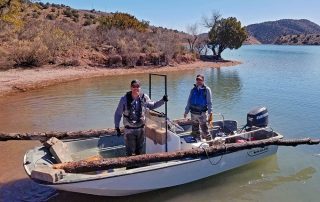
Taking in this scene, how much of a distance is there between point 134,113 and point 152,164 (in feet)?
4.17

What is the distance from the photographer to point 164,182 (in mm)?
7695

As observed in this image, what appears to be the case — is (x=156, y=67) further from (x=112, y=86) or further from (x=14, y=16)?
(x=14, y=16)

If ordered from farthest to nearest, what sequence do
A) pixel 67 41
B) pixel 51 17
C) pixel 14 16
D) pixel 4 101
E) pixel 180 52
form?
pixel 51 17 → pixel 180 52 → pixel 67 41 → pixel 14 16 → pixel 4 101

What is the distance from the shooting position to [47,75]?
77.8 ft

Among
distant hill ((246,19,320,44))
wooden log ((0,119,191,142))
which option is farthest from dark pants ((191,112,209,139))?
distant hill ((246,19,320,44))

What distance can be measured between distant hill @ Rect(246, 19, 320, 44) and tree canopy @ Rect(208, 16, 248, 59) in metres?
115

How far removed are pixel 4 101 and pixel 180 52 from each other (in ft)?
75.9

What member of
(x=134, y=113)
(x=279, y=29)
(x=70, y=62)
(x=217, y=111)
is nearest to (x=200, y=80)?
(x=134, y=113)

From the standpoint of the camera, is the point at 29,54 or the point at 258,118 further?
the point at 29,54

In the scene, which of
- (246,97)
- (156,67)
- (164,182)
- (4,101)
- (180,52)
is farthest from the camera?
(180,52)

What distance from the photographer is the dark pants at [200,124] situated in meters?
9.05

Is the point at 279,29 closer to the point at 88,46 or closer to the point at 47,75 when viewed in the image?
the point at 88,46

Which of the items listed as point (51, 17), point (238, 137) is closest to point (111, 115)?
point (238, 137)

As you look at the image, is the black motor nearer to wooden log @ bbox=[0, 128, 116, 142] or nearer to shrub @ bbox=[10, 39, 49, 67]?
wooden log @ bbox=[0, 128, 116, 142]
